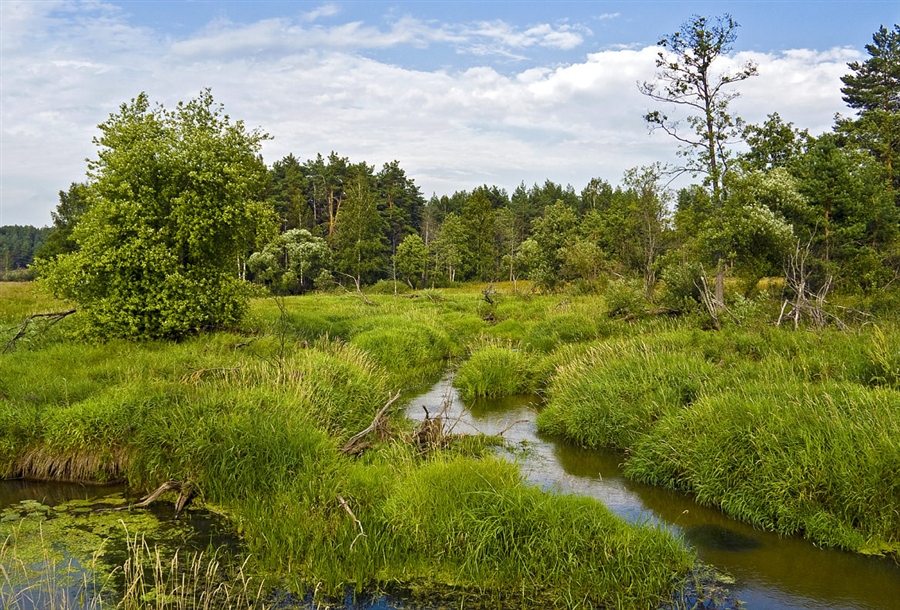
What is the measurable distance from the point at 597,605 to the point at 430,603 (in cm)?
199

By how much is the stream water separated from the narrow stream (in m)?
0.01

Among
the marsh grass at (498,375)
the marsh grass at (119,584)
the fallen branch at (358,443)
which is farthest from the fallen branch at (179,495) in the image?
the marsh grass at (498,375)

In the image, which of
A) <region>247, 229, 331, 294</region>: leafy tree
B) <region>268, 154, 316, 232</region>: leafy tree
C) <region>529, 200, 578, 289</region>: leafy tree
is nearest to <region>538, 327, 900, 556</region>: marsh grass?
<region>529, 200, 578, 289</region>: leafy tree

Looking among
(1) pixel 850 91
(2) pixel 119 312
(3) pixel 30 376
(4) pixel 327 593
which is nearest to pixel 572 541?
(4) pixel 327 593

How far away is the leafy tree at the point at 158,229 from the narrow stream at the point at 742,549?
9.99 metres

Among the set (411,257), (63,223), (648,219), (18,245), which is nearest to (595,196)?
(411,257)

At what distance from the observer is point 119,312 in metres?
16.3

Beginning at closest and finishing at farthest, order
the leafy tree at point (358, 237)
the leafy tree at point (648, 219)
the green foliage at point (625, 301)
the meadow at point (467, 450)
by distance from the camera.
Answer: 1. the meadow at point (467, 450)
2. the green foliage at point (625, 301)
3. the leafy tree at point (648, 219)
4. the leafy tree at point (358, 237)

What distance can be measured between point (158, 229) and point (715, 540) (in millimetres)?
15607

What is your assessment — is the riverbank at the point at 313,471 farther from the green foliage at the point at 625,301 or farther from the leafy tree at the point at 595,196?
the leafy tree at the point at 595,196

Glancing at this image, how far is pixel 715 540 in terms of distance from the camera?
921 centimetres

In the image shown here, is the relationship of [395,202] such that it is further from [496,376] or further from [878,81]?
[496,376]

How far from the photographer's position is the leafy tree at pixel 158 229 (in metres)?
16.4

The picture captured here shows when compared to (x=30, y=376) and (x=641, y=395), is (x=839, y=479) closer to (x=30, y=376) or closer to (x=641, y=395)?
(x=641, y=395)
